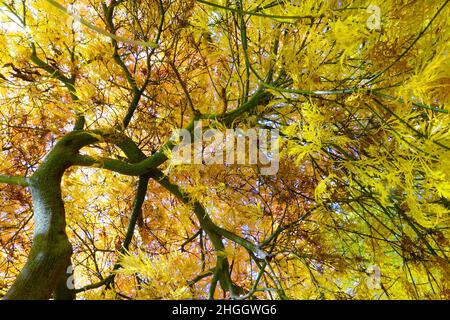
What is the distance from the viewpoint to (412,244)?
1129mm

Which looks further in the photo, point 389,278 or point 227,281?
point 389,278

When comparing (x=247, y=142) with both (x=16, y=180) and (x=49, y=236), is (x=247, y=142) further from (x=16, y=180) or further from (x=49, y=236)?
(x=16, y=180)

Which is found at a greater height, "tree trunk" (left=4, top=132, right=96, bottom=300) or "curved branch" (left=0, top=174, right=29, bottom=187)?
"curved branch" (left=0, top=174, right=29, bottom=187)

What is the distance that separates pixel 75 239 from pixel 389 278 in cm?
155

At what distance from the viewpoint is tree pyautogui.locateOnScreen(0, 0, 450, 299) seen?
33.1 inches

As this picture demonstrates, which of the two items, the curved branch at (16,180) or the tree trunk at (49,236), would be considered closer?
the tree trunk at (49,236)

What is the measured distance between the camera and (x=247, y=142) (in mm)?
1356

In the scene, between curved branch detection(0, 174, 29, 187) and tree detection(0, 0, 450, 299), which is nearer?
tree detection(0, 0, 450, 299)

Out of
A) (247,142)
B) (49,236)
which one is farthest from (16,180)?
(247,142)

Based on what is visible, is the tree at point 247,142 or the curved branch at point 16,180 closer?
the tree at point 247,142

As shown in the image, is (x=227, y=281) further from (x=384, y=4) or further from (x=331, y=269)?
(x=384, y=4)

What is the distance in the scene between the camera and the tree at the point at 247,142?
84 cm

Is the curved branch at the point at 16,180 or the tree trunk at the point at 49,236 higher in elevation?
the curved branch at the point at 16,180
